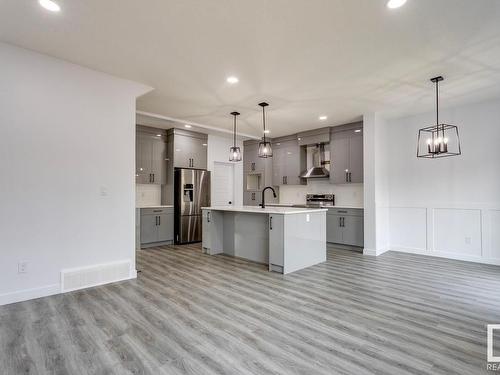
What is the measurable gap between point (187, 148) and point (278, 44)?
4.19 metres

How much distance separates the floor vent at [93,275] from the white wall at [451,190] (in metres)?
5.14

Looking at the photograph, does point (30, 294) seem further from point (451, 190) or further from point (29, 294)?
point (451, 190)

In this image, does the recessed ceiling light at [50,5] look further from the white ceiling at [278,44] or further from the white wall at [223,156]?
the white wall at [223,156]

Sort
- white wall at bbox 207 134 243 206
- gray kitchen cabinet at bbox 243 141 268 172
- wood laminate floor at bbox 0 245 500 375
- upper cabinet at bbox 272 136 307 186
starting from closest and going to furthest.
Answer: wood laminate floor at bbox 0 245 500 375
upper cabinet at bbox 272 136 307 186
white wall at bbox 207 134 243 206
gray kitchen cabinet at bbox 243 141 268 172

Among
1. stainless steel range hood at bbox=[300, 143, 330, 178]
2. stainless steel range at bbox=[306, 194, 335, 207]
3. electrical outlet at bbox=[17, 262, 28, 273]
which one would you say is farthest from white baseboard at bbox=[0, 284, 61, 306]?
stainless steel range hood at bbox=[300, 143, 330, 178]

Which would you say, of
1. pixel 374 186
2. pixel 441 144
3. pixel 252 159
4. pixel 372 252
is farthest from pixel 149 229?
pixel 441 144

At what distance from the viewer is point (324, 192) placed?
6.93 meters

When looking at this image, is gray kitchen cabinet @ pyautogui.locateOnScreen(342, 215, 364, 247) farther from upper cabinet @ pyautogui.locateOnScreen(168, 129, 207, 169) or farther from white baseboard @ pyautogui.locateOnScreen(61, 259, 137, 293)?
white baseboard @ pyautogui.locateOnScreen(61, 259, 137, 293)

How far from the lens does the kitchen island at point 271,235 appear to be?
13.5ft

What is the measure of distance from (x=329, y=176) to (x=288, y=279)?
11.0 feet

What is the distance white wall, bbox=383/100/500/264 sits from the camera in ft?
15.4

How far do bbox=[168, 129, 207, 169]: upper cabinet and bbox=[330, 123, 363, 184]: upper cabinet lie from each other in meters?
3.12

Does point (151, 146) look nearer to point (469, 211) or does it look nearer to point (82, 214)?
point (82, 214)

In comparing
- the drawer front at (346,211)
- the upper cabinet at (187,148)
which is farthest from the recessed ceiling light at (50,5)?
the drawer front at (346,211)
